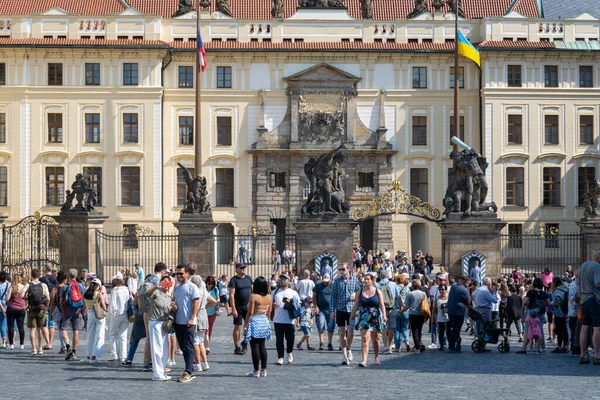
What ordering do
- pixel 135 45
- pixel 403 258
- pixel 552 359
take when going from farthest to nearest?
pixel 135 45, pixel 403 258, pixel 552 359

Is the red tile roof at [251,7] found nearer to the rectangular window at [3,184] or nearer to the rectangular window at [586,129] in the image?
the rectangular window at [586,129]

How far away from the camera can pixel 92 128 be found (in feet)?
185

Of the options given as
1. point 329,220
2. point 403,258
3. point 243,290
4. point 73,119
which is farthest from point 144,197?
point 243,290

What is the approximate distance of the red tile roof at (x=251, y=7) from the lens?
57.5 metres

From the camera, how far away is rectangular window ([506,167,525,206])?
2226 inches

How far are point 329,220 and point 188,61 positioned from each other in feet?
81.2

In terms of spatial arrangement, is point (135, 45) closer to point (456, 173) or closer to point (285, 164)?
point (285, 164)

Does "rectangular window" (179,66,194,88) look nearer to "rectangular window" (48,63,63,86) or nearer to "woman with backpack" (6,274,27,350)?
"rectangular window" (48,63,63,86)

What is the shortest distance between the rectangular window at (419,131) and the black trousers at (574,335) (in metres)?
35.9

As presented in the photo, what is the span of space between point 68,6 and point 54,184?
889 cm

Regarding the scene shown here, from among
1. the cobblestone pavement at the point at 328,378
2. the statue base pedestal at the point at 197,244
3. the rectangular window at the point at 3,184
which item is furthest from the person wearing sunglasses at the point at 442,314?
the rectangular window at the point at 3,184

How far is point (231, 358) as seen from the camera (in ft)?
70.0

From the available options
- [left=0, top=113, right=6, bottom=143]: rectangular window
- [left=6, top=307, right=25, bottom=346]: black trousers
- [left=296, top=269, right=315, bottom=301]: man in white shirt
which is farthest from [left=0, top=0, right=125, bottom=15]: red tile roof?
[left=6, top=307, right=25, bottom=346]: black trousers

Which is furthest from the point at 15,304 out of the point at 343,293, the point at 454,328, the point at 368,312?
the point at 454,328
